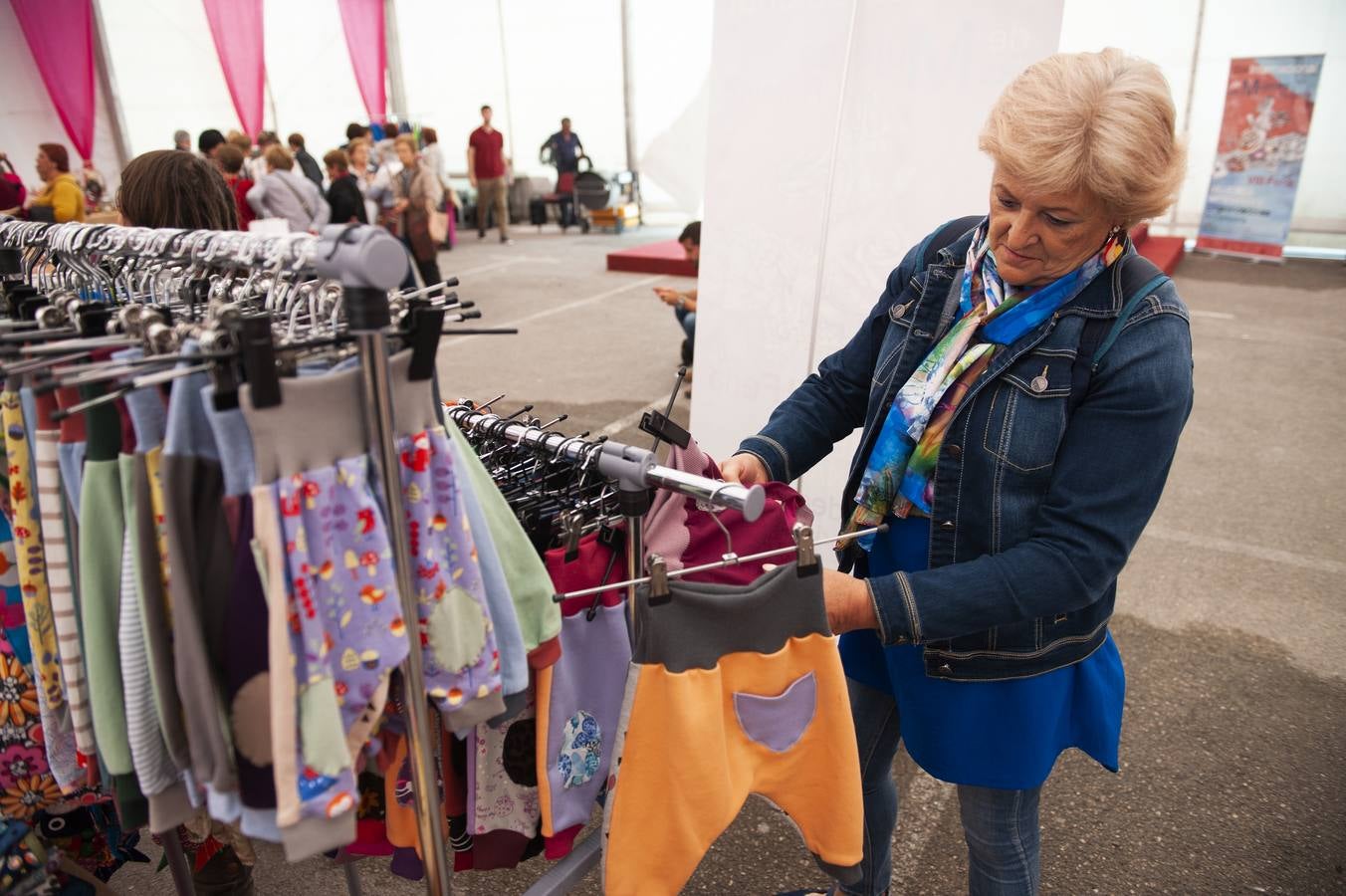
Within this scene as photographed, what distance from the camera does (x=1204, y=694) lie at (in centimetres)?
277

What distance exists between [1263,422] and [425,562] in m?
5.76

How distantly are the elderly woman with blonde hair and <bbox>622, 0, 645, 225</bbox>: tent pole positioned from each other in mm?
14148

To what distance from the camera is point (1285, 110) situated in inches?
406

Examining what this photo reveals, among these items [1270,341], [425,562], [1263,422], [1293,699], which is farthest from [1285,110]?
[425,562]

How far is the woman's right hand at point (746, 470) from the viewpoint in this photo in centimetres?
151

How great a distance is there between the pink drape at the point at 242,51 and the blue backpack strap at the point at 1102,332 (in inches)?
547

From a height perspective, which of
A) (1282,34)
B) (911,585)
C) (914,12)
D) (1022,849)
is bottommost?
(1022,849)

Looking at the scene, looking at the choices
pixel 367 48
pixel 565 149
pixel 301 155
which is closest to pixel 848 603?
pixel 301 155

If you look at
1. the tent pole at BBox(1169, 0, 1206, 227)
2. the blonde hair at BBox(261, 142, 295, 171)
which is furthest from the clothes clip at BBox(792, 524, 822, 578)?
the tent pole at BBox(1169, 0, 1206, 227)

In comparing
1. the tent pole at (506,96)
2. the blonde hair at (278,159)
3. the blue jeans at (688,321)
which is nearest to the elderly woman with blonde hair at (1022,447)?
the blue jeans at (688,321)

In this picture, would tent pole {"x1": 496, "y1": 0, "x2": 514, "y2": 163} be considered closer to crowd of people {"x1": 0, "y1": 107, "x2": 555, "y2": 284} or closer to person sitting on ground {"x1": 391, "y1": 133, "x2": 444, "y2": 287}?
crowd of people {"x1": 0, "y1": 107, "x2": 555, "y2": 284}

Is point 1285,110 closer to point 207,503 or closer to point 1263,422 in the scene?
point 1263,422

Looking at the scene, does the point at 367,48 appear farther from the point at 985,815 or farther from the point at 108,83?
the point at 985,815

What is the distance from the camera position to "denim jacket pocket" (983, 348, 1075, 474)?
1.22 meters
